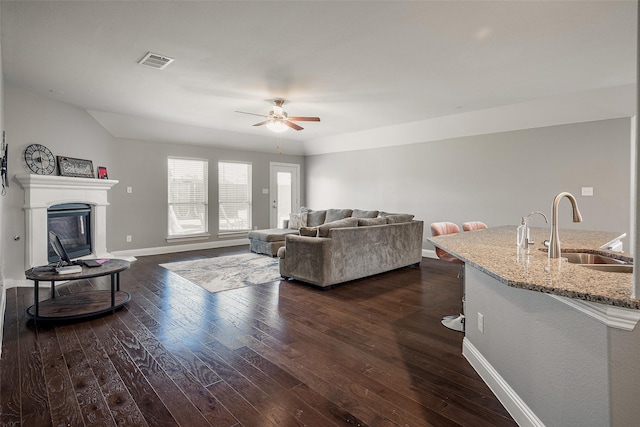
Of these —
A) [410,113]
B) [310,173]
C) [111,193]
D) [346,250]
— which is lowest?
[346,250]

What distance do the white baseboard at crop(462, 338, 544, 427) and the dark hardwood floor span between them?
0.05 metres

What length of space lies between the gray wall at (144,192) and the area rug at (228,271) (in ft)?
4.47

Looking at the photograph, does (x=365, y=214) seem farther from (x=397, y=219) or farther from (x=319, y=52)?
(x=319, y=52)

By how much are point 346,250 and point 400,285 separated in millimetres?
891

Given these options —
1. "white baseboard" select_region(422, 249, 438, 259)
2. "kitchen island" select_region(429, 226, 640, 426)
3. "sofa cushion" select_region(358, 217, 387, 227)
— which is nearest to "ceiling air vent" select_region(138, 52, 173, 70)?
"sofa cushion" select_region(358, 217, 387, 227)

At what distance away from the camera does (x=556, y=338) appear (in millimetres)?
1466

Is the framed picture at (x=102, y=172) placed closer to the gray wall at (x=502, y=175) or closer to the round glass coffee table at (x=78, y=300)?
the round glass coffee table at (x=78, y=300)

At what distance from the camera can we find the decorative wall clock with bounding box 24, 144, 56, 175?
4633mm

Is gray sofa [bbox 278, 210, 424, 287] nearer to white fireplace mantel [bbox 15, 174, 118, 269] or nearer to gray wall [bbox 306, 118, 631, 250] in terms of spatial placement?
gray wall [bbox 306, 118, 631, 250]

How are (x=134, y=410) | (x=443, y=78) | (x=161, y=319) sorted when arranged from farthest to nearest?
(x=443, y=78), (x=161, y=319), (x=134, y=410)

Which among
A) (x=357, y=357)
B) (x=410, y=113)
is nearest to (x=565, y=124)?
(x=410, y=113)

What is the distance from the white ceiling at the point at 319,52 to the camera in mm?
2617

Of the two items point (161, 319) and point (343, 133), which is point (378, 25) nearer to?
point (161, 319)

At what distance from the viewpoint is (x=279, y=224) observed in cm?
911
